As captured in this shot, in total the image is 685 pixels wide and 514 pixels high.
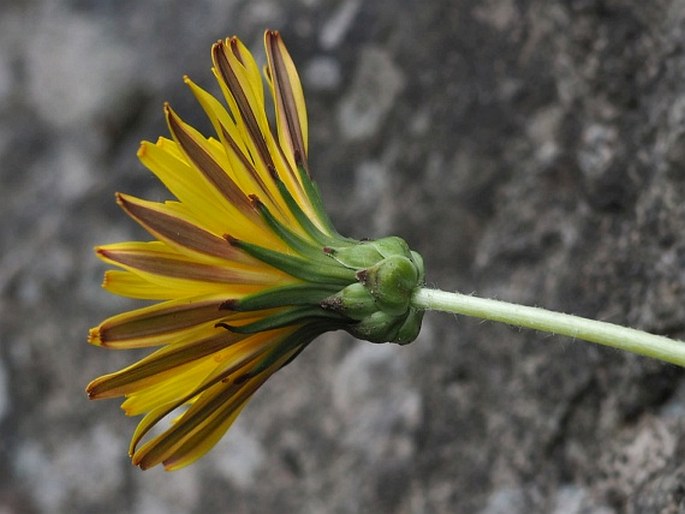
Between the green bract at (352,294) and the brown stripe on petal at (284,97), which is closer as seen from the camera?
the green bract at (352,294)

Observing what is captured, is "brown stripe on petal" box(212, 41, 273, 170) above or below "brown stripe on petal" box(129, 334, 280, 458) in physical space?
above

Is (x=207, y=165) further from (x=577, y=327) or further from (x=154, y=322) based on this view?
(x=577, y=327)

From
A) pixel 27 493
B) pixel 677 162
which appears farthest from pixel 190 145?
pixel 27 493

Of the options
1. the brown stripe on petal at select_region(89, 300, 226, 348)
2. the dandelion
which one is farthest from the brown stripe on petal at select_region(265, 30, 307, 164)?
the brown stripe on petal at select_region(89, 300, 226, 348)

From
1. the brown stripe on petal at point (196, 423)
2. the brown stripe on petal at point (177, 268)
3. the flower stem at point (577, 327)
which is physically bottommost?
the brown stripe on petal at point (196, 423)

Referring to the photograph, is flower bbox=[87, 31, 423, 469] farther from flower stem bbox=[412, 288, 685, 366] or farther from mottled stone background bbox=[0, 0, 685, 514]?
A: mottled stone background bbox=[0, 0, 685, 514]

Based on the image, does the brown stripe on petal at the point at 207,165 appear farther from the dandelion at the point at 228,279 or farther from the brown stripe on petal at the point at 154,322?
the brown stripe on petal at the point at 154,322

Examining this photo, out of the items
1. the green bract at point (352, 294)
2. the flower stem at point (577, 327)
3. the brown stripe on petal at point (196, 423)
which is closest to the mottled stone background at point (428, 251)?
the flower stem at point (577, 327)
